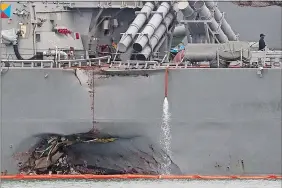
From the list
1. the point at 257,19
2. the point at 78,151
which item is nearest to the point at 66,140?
the point at 78,151

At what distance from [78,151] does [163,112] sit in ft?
8.04

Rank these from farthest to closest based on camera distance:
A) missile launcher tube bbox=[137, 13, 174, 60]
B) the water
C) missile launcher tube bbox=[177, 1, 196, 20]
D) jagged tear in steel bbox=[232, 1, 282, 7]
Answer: jagged tear in steel bbox=[232, 1, 282, 7] < missile launcher tube bbox=[177, 1, 196, 20] < missile launcher tube bbox=[137, 13, 174, 60] < the water

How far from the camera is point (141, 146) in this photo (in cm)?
1761

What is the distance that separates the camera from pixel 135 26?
63.7 ft

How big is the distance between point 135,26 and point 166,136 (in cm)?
364

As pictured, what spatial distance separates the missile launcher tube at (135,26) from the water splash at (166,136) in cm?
243

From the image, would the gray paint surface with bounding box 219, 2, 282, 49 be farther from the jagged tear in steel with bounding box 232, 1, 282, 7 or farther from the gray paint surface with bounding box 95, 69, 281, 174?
the gray paint surface with bounding box 95, 69, 281, 174

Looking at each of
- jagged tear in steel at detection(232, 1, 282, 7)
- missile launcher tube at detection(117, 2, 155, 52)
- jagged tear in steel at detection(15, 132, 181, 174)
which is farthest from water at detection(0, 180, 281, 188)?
jagged tear in steel at detection(232, 1, 282, 7)

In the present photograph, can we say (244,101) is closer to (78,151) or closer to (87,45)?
(78,151)

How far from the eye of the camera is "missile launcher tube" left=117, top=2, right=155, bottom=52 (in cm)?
1900

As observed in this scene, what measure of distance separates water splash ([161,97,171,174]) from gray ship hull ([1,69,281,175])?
0.34 feet

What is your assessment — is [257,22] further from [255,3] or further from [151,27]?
[151,27]

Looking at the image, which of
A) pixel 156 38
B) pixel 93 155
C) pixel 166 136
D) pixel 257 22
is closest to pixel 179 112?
pixel 166 136

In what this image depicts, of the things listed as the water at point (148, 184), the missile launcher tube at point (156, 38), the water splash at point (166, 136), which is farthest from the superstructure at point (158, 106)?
the water at point (148, 184)
